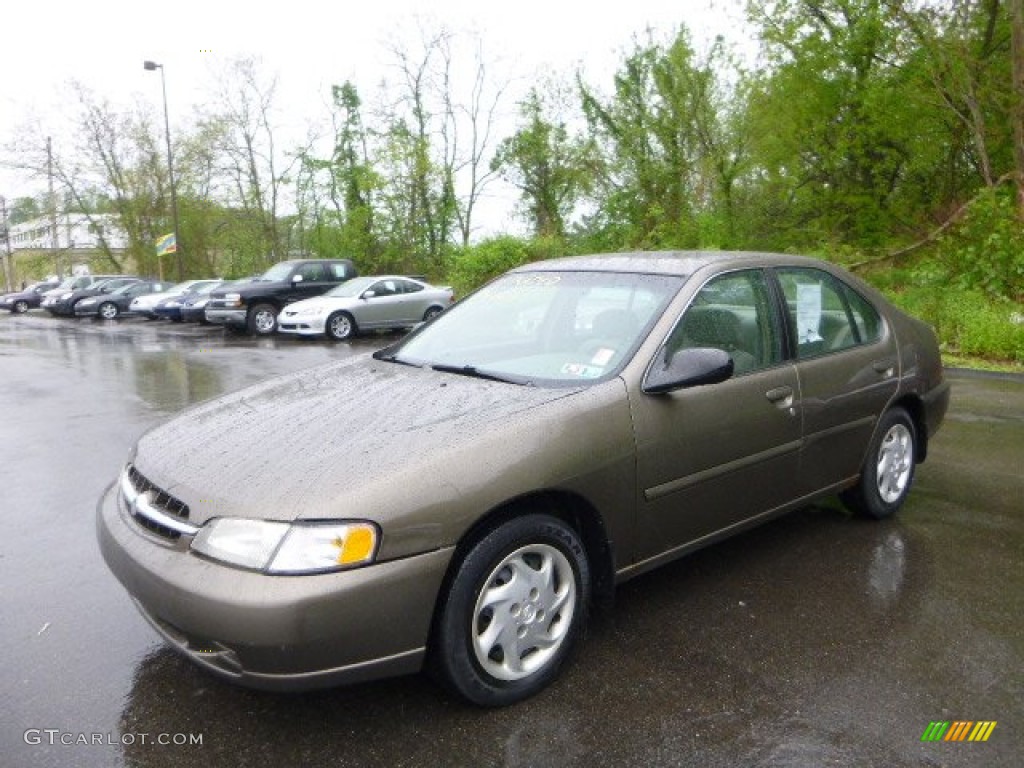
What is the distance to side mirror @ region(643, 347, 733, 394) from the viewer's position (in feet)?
9.79

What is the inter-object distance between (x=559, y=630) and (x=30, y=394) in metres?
9.19

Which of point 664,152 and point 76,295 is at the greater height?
point 664,152

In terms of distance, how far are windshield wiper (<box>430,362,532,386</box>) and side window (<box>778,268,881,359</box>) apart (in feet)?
5.08

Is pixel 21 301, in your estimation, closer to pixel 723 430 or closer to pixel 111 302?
pixel 111 302

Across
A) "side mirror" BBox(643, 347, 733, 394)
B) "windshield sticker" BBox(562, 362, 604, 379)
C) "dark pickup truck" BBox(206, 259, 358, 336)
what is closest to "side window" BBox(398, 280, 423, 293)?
"dark pickup truck" BBox(206, 259, 358, 336)

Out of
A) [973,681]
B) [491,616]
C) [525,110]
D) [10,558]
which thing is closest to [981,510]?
[973,681]

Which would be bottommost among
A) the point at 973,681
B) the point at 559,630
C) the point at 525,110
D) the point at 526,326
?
the point at 973,681

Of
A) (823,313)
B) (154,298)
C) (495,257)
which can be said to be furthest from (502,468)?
(154,298)

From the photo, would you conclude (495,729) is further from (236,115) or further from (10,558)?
(236,115)

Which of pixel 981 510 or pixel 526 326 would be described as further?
pixel 981 510

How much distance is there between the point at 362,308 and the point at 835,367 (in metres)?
13.5

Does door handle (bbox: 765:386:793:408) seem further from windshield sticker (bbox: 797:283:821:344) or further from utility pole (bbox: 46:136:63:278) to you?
utility pole (bbox: 46:136:63:278)

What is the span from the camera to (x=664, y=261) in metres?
3.71

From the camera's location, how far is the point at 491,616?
2.59 meters
